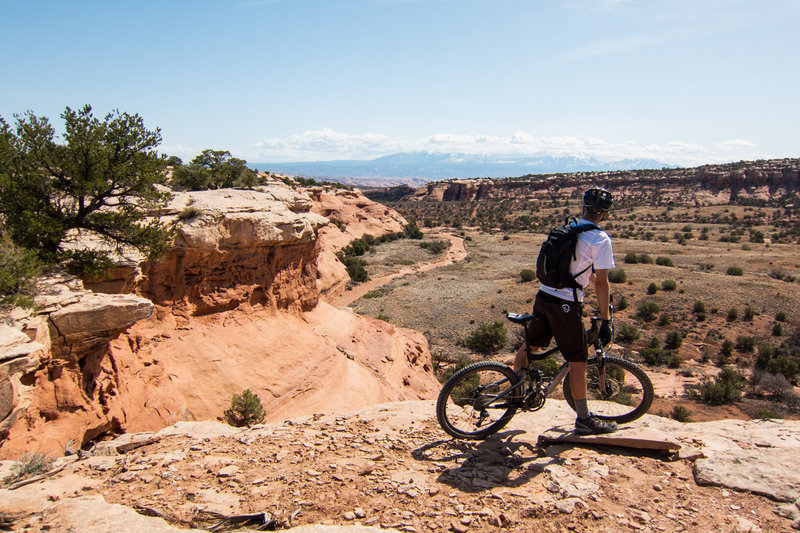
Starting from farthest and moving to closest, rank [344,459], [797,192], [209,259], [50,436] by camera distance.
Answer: [797,192] → [209,259] → [50,436] → [344,459]

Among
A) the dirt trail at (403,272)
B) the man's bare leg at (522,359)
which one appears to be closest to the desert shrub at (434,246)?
the dirt trail at (403,272)

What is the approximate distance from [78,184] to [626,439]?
8729mm

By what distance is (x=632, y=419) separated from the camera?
17.7 feet

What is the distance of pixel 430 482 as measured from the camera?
14.3 ft

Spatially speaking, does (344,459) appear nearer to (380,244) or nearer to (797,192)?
(380,244)

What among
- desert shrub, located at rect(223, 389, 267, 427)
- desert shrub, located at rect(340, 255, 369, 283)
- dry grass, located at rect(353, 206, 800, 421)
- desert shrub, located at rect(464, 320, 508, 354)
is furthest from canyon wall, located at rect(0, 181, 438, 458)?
desert shrub, located at rect(340, 255, 369, 283)

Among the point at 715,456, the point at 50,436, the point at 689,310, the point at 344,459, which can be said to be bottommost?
the point at 689,310

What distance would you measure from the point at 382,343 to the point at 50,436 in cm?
983

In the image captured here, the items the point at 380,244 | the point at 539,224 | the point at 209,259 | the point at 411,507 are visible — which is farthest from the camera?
the point at 539,224

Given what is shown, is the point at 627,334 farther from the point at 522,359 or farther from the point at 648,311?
the point at 522,359

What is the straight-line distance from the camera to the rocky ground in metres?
3.73

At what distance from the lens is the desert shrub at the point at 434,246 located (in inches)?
1997

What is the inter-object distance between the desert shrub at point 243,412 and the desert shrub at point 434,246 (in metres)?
41.5

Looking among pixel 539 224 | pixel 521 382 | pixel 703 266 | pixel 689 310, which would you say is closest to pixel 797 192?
pixel 539 224
